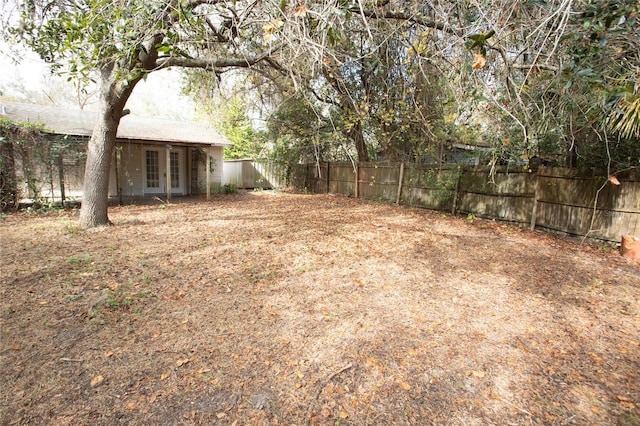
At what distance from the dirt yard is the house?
432 centimetres

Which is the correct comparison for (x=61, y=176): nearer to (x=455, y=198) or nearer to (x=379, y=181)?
(x=379, y=181)

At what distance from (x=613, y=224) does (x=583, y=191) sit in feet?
2.73

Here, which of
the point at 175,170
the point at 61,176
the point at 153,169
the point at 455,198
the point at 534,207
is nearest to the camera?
the point at 534,207

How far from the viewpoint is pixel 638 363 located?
2688 millimetres

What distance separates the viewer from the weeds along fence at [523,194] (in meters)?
6.15

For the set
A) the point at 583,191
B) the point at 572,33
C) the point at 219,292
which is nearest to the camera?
the point at 572,33

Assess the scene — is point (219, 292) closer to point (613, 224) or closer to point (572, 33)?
point (572, 33)

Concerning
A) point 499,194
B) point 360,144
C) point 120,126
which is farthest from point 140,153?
point 499,194

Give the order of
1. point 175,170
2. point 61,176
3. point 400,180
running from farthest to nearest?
1. point 175,170
2. point 400,180
3. point 61,176

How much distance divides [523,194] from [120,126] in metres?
13.9

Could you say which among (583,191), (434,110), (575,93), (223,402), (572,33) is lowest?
(223,402)

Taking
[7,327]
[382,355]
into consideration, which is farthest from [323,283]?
[7,327]

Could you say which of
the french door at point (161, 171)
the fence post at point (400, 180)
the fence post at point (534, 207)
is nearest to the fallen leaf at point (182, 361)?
the fence post at point (534, 207)

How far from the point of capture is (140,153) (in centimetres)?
1303
